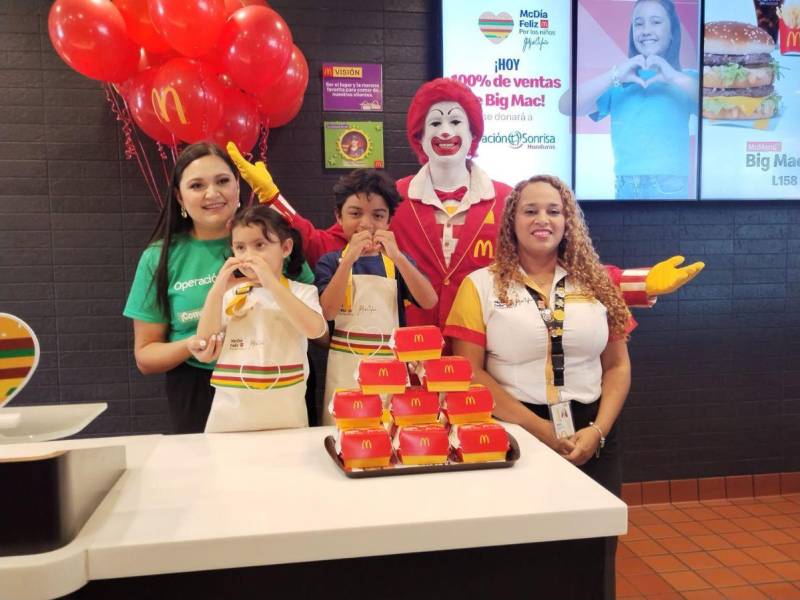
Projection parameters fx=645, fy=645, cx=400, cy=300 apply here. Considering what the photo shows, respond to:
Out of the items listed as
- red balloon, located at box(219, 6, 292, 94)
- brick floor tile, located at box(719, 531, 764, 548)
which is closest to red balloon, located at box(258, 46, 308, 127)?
red balloon, located at box(219, 6, 292, 94)

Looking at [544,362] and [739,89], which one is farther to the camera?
[739,89]

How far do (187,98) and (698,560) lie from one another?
2.84 m

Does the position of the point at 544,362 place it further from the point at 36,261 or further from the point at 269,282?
the point at 36,261

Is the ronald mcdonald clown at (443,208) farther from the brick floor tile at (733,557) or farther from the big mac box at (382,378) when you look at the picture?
the brick floor tile at (733,557)

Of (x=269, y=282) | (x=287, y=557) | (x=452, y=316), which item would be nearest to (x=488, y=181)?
(x=452, y=316)

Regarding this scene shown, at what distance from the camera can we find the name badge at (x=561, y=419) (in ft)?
5.96

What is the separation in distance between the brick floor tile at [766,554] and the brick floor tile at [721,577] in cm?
22

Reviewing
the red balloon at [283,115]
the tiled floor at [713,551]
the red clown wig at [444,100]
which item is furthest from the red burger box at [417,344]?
the tiled floor at [713,551]

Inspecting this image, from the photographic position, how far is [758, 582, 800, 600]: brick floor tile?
252 centimetres

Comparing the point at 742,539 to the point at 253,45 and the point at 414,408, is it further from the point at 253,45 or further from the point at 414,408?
the point at 253,45

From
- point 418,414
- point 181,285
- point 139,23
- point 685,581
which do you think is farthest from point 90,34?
point 685,581

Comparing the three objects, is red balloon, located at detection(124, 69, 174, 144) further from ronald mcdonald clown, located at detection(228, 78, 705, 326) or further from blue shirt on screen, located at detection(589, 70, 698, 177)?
blue shirt on screen, located at detection(589, 70, 698, 177)

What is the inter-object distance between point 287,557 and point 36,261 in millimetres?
2664

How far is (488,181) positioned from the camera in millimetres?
2484
